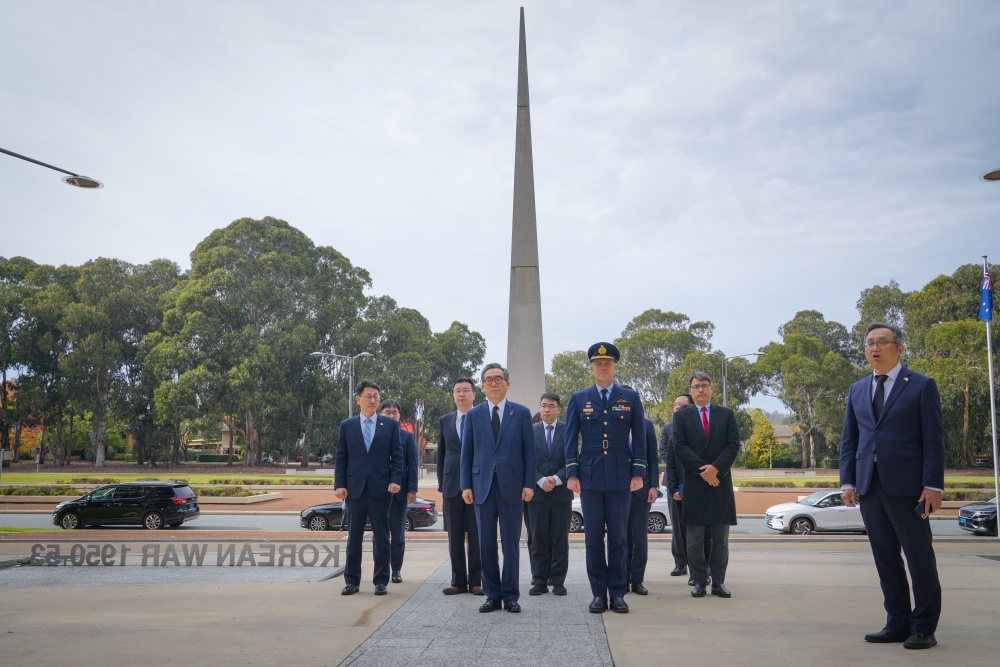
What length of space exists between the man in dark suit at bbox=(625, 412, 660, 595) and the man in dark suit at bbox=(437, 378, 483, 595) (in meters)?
1.49

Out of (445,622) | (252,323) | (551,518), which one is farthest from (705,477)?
(252,323)

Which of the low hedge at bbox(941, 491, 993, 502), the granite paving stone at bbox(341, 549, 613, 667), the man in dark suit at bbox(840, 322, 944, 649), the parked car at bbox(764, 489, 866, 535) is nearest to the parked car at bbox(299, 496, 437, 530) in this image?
the parked car at bbox(764, 489, 866, 535)

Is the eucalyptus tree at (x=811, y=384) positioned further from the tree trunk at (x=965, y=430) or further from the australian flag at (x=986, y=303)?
the australian flag at (x=986, y=303)

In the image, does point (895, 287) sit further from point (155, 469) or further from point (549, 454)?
point (549, 454)

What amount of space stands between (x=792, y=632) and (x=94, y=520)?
19.4m

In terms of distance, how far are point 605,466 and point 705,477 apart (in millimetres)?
1229

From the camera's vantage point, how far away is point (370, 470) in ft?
25.1

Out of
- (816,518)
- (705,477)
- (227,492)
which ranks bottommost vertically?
(227,492)

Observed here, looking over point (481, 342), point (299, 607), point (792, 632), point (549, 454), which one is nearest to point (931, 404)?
point (792, 632)

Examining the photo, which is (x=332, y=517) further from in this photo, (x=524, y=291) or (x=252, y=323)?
(x=252, y=323)

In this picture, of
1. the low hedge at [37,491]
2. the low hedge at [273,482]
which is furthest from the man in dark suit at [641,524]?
the low hedge at [273,482]

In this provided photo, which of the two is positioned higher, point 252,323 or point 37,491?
point 252,323

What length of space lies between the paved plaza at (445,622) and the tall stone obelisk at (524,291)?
381cm

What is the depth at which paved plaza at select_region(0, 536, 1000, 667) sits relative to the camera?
4.66 m
